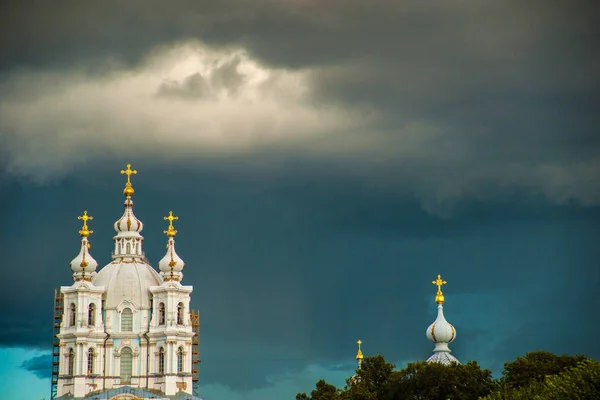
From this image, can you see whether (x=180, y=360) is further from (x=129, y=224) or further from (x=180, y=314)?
(x=129, y=224)

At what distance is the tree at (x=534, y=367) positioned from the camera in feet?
401

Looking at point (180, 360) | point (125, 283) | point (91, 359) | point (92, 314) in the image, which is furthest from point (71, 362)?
point (180, 360)

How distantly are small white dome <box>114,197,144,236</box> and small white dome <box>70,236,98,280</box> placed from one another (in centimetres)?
567

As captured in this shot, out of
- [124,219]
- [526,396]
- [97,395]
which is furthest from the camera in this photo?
[124,219]

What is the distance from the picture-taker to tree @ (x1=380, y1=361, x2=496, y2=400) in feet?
409

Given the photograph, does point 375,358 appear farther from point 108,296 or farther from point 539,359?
point 108,296

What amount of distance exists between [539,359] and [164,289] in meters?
60.6

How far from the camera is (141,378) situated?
176500 mm

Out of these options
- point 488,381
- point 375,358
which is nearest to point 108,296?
point 375,358

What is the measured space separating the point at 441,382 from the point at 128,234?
2558 inches

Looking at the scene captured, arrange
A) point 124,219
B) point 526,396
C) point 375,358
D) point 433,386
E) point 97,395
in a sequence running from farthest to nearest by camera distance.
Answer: point 124,219
point 97,395
point 375,358
point 433,386
point 526,396

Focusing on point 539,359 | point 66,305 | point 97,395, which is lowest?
point 539,359

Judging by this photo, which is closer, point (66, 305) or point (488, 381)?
point (488, 381)

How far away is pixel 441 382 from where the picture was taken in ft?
411
